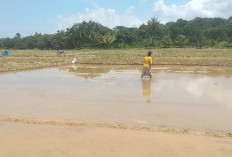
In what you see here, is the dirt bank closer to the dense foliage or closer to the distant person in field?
the distant person in field

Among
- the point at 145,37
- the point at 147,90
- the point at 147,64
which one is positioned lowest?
the point at 147,90

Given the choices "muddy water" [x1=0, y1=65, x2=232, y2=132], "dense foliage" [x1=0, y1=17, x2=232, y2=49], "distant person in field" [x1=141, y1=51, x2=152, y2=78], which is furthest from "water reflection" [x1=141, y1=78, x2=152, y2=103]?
"dense foliage" [x1=0, y1=17, x2=232, y2=49]

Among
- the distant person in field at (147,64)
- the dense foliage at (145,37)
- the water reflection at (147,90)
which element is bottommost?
the water reflection at (147,90)

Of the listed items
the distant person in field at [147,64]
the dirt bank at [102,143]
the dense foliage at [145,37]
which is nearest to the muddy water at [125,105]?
the dirt bank at [102,143]

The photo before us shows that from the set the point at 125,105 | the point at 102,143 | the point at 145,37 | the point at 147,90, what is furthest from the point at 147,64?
the point at 145,37

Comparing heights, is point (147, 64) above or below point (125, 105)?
above

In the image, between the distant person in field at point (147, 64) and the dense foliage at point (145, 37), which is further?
the dense foliage at point (145, 37)

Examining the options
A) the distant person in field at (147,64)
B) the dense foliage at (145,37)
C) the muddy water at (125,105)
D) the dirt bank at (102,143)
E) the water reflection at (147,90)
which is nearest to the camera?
the dirt bank at (102,143)

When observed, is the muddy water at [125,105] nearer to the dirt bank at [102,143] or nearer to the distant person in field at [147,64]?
the dirt bank at [102,143]

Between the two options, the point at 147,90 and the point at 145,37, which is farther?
the point at 145,37

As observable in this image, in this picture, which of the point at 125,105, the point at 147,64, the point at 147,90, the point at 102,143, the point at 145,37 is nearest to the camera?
the point at 102,143

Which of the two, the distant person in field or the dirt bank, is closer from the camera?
the dirt bank

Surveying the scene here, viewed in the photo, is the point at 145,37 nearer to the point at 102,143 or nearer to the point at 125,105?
the point at 125,105

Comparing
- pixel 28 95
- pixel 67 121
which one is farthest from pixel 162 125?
pixel 28 95
